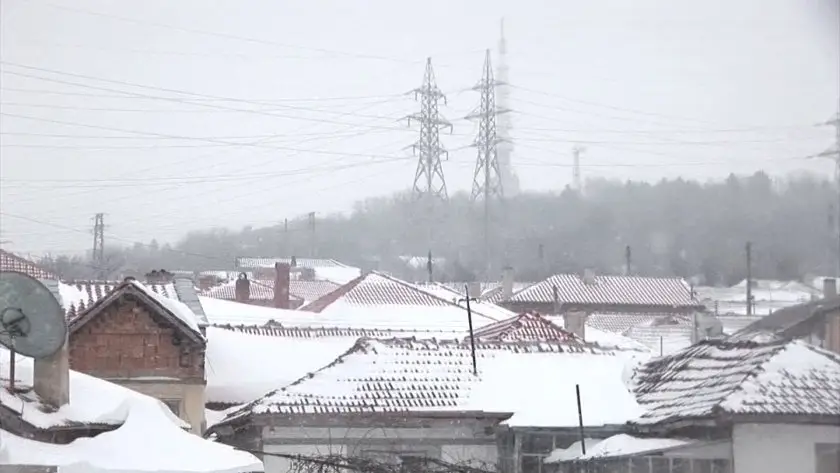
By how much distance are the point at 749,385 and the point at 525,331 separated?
4074mm

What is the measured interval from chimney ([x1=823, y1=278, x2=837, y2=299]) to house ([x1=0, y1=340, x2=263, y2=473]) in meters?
2.98

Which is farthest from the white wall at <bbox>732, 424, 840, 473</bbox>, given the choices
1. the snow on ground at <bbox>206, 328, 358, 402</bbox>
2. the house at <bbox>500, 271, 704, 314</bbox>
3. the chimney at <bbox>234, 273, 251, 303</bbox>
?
the chimney at <bbox>234, 273, 251, 303</bbox>

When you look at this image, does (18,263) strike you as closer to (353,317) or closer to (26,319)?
(353,317)

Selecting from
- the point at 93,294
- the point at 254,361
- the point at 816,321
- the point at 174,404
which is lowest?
the point at 174,404

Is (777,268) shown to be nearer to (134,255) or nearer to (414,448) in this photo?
(414,448)

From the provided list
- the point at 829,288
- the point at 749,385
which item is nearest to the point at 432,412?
the point at 749,385

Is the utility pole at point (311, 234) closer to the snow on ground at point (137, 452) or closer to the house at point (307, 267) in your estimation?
the house at point (307, 267)

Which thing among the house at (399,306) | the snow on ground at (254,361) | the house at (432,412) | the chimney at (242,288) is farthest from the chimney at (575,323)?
the chimney at (242,288)

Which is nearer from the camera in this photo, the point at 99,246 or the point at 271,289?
the point at 99,246

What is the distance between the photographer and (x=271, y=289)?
1462 cm

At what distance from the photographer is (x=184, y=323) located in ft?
30.9

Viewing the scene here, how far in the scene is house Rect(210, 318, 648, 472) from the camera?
7762 mm

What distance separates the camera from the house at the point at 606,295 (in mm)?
10836

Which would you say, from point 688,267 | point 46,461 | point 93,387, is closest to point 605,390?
point 688,267
